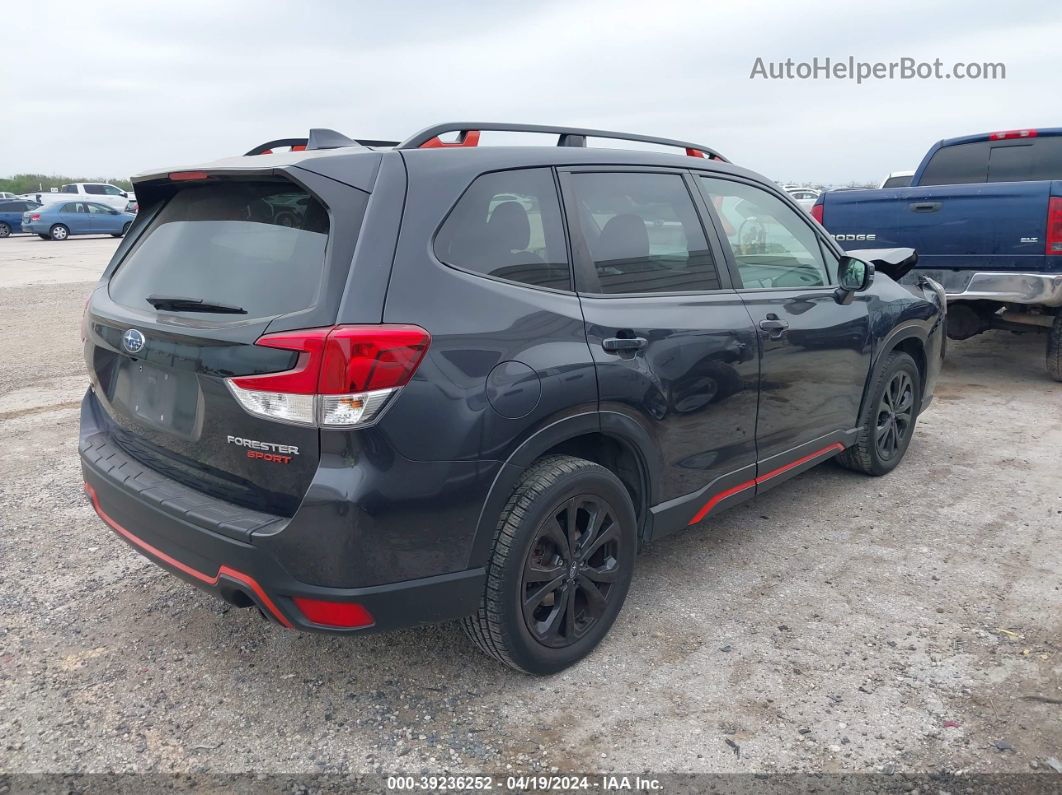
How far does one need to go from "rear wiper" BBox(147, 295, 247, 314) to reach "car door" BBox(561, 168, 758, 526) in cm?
115

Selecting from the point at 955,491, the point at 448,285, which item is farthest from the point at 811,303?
the point at 448,285

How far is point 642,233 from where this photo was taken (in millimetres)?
3283

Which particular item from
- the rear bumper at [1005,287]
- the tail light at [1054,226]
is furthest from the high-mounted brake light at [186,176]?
the tail light at [1054,226]

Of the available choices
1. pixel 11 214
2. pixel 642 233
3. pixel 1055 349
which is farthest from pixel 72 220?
pixel 642 233

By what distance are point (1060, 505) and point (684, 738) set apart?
2999mm

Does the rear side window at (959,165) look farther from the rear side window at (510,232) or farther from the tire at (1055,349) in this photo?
the rear side window at (510,232)

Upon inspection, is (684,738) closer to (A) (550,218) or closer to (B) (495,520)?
(B) (495,520)

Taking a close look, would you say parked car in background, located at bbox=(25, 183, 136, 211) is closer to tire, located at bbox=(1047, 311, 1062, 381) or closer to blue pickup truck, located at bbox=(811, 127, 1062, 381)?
blue pickup truck, located at bbox=(811, 127, 1062, 381)

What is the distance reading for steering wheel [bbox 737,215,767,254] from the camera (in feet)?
12.4

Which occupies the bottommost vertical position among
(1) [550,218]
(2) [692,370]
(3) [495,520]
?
(3) [495,520]

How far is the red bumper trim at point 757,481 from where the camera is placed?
352 cm

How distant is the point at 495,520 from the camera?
2.62 meters

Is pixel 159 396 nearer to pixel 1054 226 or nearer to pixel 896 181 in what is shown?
pixel 1054 226

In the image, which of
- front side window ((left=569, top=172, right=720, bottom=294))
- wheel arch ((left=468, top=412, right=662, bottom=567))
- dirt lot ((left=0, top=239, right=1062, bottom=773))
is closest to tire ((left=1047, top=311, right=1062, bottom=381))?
Answer: dirt lot ((left=0, top=239, right=1062, bottom=773))
